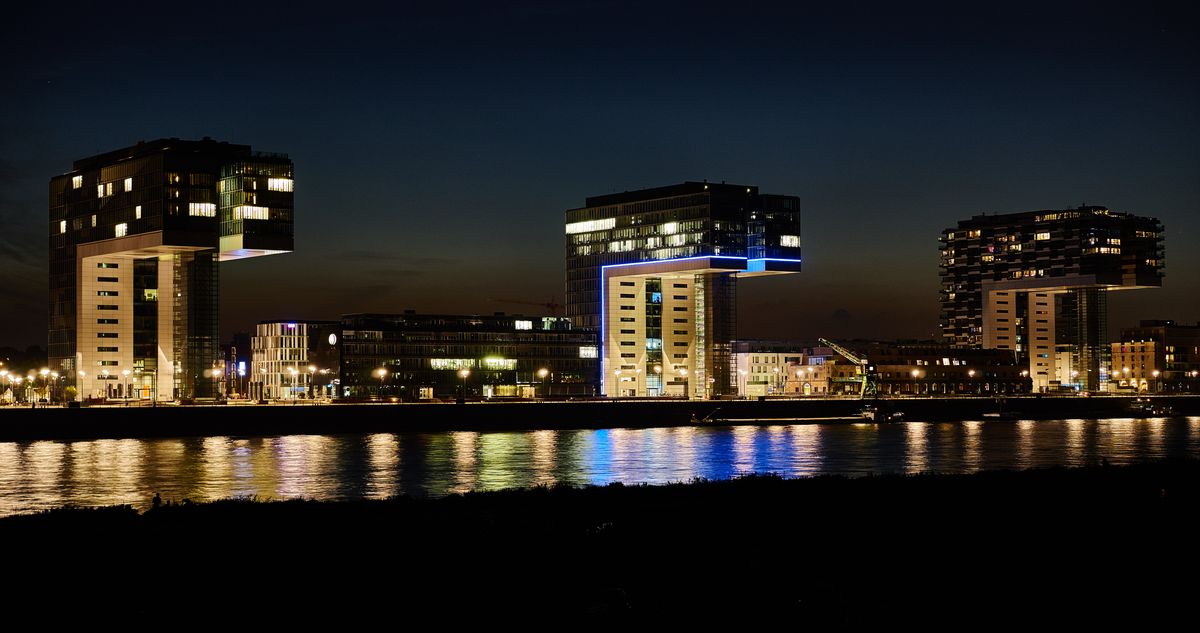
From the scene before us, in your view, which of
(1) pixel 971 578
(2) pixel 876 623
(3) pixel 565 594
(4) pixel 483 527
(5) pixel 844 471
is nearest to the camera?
(2) pixel 876 623

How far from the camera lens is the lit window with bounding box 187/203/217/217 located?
190 metres

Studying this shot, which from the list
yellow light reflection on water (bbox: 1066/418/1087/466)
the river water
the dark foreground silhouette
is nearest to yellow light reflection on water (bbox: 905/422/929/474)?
the river water

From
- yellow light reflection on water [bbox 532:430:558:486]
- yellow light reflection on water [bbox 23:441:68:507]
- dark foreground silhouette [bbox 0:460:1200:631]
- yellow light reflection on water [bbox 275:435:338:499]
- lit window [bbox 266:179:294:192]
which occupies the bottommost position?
yellow light reflection on water [bbox 532:430:558:486]

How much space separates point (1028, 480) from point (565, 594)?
27.7 metres

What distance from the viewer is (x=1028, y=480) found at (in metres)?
52.1

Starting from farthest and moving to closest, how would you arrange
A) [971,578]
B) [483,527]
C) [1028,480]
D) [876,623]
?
[1028,480] → [483,527] → [971,578] → [876,623]

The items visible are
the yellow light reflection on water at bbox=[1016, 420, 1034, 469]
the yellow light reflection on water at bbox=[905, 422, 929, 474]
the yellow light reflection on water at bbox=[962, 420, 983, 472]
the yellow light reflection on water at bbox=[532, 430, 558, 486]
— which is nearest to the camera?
the yellow light reflection on water at bbox=[532, 430, 558, 486]

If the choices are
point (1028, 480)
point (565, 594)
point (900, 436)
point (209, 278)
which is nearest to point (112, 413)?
point (209, 278)

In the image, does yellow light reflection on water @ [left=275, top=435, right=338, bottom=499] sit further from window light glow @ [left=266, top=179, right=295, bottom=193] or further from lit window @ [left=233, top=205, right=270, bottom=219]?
window light glow @ [left=266, top=179, right=295, bottom=193]

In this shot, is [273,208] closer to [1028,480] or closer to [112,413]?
[112,413]

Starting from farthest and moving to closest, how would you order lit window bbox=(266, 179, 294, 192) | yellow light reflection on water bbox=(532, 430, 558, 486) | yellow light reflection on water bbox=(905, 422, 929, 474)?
1. lit window bbox=(266, 179, 294, 192)
2. yellow light reflection on water bbox=(905, 422, 929, 474)
3. yellow light reflection on water bbox=(532, 430, 558, 486)

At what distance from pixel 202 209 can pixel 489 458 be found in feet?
308

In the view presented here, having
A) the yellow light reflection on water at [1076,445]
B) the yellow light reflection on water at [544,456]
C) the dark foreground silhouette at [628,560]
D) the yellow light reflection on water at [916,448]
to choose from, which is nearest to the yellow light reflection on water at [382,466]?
the yellow light reflection on water at [544,456]

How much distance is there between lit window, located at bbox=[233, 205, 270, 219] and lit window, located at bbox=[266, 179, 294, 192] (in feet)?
10.3
